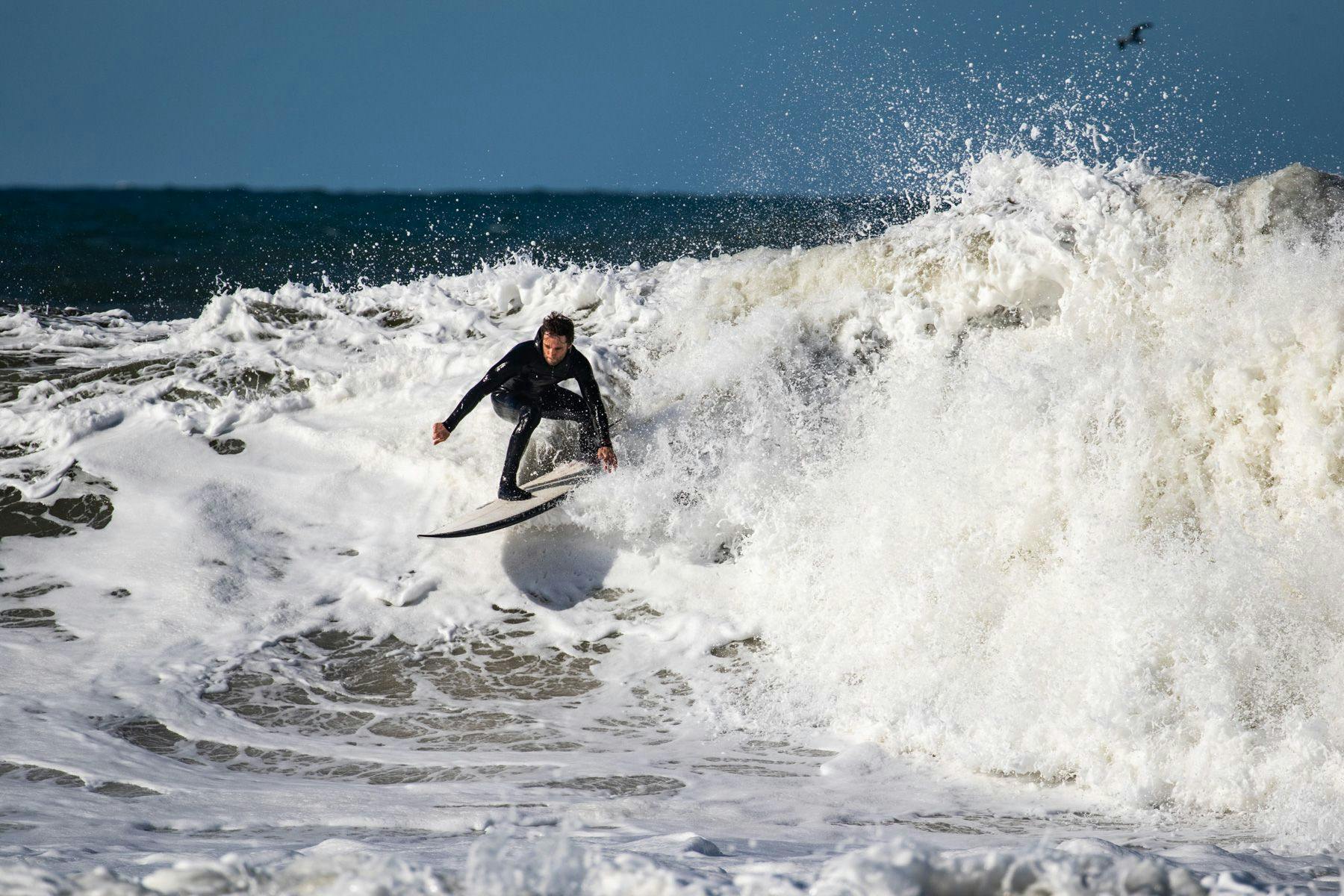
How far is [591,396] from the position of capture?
7125 mm

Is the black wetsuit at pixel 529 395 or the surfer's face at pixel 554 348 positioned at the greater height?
the surfer's face at pixel 554 348

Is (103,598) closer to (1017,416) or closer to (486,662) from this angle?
(486,662)

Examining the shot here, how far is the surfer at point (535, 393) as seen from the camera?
23.0 feet

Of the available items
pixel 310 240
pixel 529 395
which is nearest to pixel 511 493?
pixel 529 395

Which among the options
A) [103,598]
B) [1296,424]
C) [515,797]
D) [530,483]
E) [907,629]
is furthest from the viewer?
[530,483]

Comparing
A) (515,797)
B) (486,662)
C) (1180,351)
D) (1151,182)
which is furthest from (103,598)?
(1151,182)

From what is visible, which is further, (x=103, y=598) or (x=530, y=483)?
(x=530, y=483)

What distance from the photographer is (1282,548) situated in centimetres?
505

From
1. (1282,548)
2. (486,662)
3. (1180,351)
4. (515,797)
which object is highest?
(1180,351)

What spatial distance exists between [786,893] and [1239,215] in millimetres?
5558


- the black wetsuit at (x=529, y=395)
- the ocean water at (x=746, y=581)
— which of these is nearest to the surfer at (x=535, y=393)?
the black wetsuit at (x=529, y=395)

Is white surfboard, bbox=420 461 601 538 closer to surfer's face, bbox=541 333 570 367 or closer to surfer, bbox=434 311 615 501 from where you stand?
surfer, bbox=434 311 615 501

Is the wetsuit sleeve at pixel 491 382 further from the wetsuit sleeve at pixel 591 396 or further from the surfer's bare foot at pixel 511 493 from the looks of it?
the surfer's bare foot at pixel 511 493

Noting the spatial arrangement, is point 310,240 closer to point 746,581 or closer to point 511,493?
point 511,493
